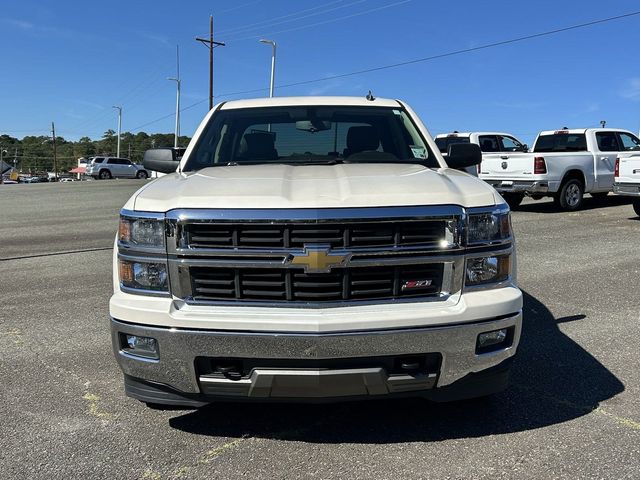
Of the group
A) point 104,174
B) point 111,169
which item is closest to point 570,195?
point 111,169

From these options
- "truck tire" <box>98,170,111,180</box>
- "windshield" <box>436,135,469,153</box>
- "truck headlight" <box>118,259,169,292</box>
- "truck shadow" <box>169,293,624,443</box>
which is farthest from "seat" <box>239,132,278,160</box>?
"truck tire" <box>98,170,111,180</box>

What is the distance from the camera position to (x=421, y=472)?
2660mm

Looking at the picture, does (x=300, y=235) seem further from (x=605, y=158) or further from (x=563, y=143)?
(x=605, y=158)

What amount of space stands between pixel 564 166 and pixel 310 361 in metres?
12.6

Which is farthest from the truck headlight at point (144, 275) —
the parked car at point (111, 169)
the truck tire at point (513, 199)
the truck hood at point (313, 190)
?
the parked car at point (111, 169)

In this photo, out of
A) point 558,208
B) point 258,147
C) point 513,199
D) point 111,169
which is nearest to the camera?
point 258,147

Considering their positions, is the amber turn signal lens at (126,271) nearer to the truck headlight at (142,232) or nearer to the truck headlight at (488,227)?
the truck headlight at (142,232)

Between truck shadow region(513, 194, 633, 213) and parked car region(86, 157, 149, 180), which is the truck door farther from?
parked car region(86, 157, 149, 180)

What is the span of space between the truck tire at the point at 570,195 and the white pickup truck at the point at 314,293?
38.9ft

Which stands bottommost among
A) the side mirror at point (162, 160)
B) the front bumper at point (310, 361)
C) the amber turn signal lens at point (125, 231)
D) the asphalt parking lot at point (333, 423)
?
the asphalt parking lot at point (333, 423)

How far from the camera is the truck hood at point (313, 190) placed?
2.66 m

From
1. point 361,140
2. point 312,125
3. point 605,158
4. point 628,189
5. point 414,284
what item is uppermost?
point 605,158

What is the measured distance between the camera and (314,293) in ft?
8.65

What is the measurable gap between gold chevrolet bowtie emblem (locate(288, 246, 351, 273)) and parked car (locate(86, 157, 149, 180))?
45.7 metres
